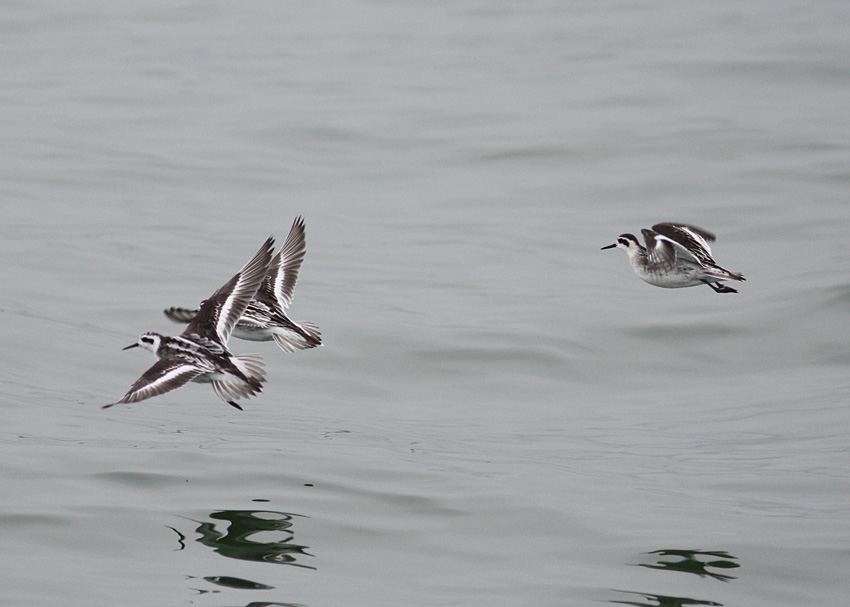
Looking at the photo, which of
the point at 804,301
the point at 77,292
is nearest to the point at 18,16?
the point at 77,292

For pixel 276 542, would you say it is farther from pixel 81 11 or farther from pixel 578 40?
pixel 81 11

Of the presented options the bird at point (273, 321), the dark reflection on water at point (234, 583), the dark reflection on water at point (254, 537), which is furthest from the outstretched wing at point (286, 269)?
the dark reflection on water at point (234, 583)

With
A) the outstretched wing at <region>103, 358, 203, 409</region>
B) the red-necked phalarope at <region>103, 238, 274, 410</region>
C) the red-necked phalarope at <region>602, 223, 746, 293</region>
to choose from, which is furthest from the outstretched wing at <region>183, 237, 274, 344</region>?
the red-necked phalarope at <region>602, 223, 746, 293</region>

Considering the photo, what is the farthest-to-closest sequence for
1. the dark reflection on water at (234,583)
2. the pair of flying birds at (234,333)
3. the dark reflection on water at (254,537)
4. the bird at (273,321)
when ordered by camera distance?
the bird at (273,321) → the pair of flying birds at (234,333) → the dark reflection on water at (254,537) → the dark reflection on water at (234,583)

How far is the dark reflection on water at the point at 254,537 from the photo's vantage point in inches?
347

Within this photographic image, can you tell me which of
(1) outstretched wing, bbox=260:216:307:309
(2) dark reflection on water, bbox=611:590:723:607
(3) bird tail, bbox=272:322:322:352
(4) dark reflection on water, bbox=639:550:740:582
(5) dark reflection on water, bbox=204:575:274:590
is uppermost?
(1) outstretched wing, bbox=260:216:307:309

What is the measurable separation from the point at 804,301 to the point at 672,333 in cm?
172

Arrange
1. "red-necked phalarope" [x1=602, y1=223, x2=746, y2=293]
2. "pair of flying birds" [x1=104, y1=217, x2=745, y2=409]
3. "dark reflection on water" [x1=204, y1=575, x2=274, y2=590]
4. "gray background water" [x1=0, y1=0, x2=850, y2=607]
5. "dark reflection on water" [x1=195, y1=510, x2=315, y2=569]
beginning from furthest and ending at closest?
1. "red-necked phalarope" [x1=602, y1=223, x2=746, y2=293]
2. "pair of flying birds" [x1=104, y1=217, x2=745, y2=409]
3. "gray background water" [x1=0, y1=0, x2=850, y2=607]
4. "dark reflection on water" [x1=195, y1=510, x2=315, y2=569]
5. "dark reflection on water" [x1=204, y1=575, x2=274, y2=590]

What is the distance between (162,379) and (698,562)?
152 inches

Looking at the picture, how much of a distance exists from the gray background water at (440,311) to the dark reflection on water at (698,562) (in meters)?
0.04

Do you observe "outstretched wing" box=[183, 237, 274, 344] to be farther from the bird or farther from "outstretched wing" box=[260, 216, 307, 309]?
"outstretched wing" box=[260, 216, 307, 309]

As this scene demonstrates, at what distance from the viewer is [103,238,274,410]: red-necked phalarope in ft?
30.0

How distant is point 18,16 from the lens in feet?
99.6

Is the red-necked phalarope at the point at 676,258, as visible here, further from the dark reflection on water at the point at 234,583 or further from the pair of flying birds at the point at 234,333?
the dark reflection on water at the point at 234,583
